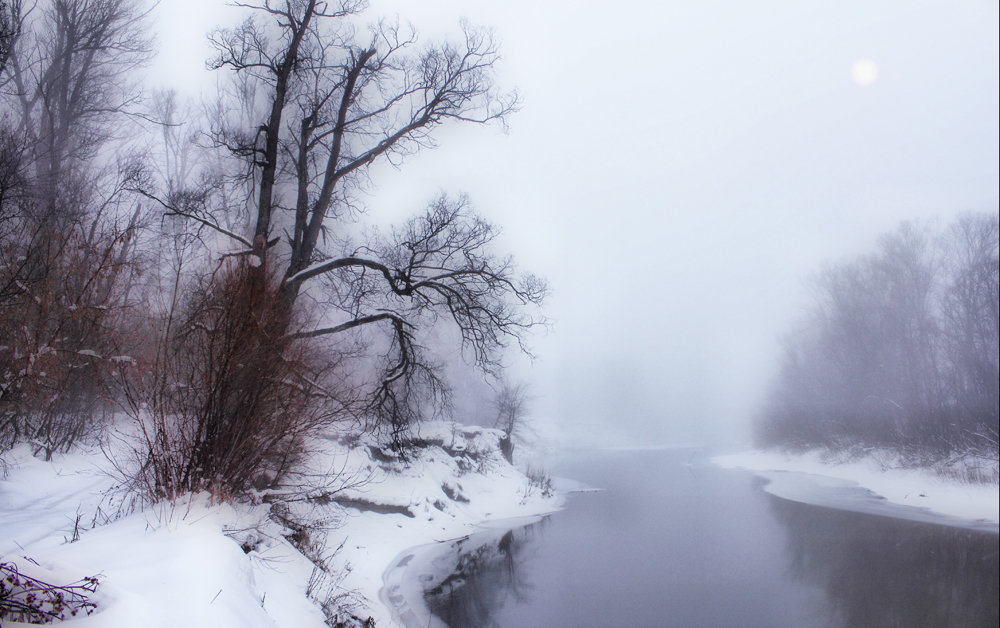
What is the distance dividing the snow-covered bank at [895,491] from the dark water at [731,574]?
0.69 ft

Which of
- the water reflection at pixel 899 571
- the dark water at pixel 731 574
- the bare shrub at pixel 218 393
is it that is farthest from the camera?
the dark water at pixel 731 574

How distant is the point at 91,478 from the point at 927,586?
11119 millimetres

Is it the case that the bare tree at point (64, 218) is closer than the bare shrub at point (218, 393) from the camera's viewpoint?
No

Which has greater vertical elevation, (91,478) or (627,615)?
(91,478)

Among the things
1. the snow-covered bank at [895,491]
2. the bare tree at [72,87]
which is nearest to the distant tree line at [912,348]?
the snow-covered bank at [895,491]

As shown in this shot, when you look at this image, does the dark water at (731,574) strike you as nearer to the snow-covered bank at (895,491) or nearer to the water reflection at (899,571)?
the water reflection at (899,571)

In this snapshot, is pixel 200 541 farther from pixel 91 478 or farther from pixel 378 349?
pixel 378 349

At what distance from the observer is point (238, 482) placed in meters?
5.11

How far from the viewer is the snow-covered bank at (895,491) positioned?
213 inches

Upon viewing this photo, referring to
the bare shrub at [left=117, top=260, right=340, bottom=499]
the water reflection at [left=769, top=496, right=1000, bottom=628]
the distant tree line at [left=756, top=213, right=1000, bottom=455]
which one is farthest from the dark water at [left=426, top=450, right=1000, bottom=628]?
the bare shrub at [left=117, top=260, right=340, bottom=499]

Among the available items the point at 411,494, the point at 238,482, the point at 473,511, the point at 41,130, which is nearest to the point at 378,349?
the point at 411,494

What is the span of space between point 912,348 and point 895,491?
2032 mm

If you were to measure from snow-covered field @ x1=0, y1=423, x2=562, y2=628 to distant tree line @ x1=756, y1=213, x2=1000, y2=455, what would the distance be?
21.7ft

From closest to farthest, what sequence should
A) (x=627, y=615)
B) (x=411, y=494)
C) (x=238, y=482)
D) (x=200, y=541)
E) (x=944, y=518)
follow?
(x=200, y=541) → (x=238, y=482) → (x=944, y=518) → (x=627, y=615) → (x=411, y=494)
